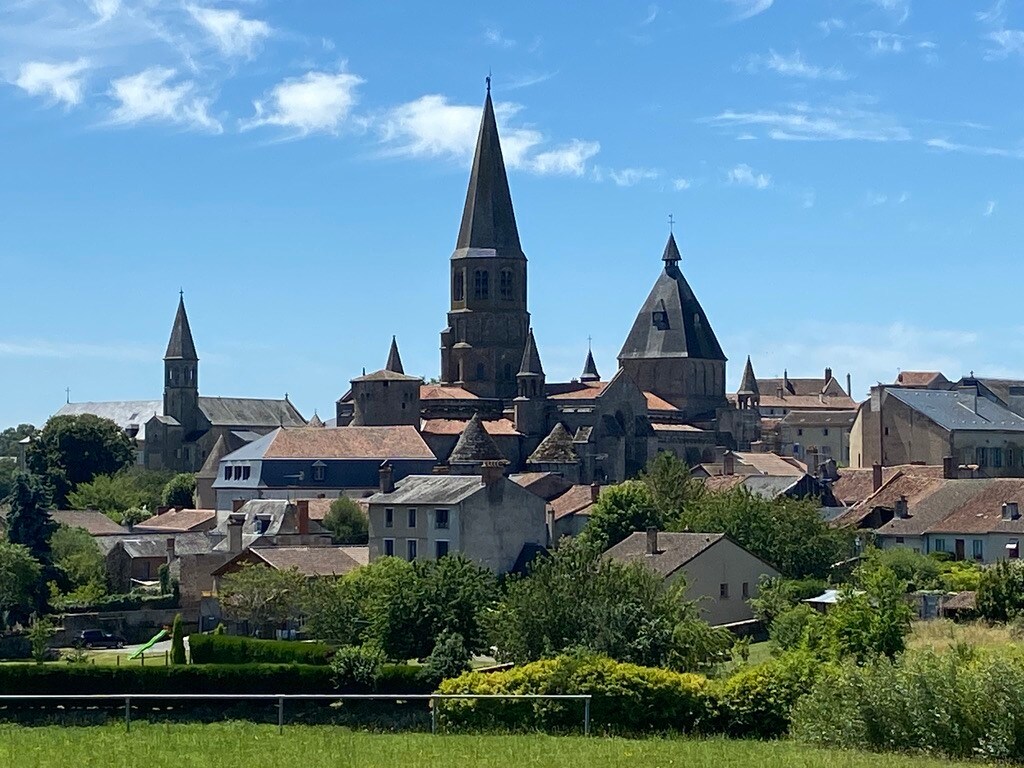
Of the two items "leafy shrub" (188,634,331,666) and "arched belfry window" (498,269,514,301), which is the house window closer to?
"arched belfry window" (498,269,514,301)

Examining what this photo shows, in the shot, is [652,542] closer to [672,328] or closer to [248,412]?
[672,328]

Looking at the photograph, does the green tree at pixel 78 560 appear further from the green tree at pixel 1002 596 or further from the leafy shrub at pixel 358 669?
the green tree at pixel 1002 596

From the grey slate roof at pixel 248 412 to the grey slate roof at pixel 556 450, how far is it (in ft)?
159

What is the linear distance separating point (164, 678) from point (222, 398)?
11774 cm

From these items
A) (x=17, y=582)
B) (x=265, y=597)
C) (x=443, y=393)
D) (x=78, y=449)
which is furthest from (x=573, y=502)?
(x=78, y=449)

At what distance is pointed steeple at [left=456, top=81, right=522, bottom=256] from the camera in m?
121

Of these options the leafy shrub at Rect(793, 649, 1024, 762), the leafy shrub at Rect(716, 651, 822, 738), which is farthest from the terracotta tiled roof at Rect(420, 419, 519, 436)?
A: the leafy shrub at Rect(793, 649, 1024, 762)

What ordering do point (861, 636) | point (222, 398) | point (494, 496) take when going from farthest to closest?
point (222, 398) → point (494, 496) → point (861, 636)

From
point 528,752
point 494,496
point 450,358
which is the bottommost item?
point 528,752

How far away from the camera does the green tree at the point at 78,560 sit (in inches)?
2827

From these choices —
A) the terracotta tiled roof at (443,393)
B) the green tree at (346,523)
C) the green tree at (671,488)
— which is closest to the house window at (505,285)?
the terracotta tiled roof at (443,393)

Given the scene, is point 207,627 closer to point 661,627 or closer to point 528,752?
point 661,627

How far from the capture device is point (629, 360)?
126250 mm

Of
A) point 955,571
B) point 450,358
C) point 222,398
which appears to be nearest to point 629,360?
point 450,358
